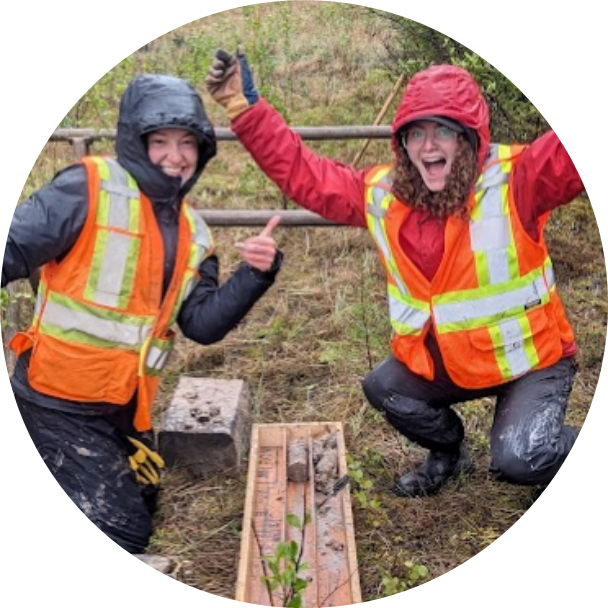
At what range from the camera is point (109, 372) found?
2963 millimetres

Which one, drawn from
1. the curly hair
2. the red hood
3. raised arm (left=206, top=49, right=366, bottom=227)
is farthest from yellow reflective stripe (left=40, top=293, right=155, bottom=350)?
the red hood

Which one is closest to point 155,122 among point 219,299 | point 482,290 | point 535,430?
point 219,299

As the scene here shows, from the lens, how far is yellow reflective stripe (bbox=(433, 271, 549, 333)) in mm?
3037

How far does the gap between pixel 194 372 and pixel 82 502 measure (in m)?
0.89

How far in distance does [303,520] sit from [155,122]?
4.53 ft

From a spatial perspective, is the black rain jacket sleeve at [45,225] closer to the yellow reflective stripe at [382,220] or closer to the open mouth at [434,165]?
the yellow reflective stripe at [382,220]

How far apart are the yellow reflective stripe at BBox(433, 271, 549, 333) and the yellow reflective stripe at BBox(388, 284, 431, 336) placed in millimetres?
46

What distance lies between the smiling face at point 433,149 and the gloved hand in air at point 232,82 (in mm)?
485

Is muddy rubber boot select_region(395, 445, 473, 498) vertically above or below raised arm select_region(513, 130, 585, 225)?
below

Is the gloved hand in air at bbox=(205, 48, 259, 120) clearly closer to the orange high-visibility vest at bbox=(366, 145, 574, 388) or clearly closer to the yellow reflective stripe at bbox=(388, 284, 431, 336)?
the orange high-visibility vest at bbox=(366, 145, 574, 388)

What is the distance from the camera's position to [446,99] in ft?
9.34

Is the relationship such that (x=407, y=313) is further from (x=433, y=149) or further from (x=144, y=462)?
(x=144, y=462)

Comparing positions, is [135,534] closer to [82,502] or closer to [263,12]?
[82,502]

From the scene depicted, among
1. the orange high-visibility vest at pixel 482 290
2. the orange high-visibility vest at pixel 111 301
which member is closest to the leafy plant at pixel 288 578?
the orange high-visibility vest at pixel 111 301
